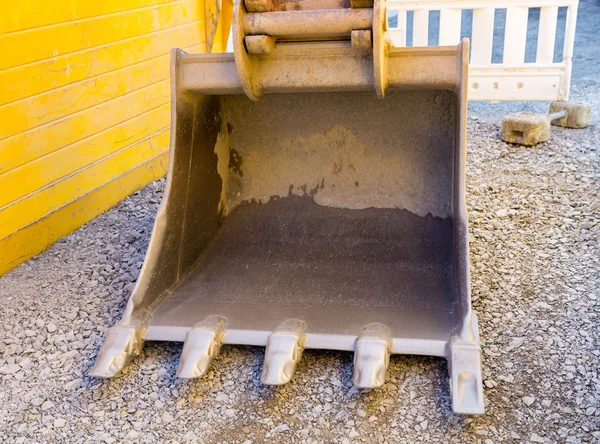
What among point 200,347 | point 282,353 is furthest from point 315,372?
point 200,347

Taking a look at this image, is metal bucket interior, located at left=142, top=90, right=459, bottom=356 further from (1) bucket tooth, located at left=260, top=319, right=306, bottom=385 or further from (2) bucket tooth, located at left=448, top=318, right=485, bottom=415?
(2) bucket tooth, located at left=448, top=318, right=485, bottom=415

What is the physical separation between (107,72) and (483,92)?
2.70m

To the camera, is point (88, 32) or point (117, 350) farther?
point (88, 32)

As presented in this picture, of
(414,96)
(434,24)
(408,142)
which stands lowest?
(434,24)

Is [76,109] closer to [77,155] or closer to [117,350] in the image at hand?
[77,155]

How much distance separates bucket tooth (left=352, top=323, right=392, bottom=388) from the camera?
6.65 ft

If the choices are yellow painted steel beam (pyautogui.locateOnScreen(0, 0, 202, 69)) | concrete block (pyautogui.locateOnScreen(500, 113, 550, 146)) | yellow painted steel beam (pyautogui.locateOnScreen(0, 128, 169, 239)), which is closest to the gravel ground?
yellow painted steel beam (pyautogui.locateOnScreen(0, 128, 169, 239))

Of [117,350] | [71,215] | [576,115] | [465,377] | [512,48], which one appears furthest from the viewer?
[512,48]

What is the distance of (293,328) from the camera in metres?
2.21

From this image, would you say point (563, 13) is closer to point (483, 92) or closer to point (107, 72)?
point (483, 92)

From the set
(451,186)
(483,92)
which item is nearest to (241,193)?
(451,186)

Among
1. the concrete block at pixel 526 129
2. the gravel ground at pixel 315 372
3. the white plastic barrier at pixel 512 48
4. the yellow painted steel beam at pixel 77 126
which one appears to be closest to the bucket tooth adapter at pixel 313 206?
the gravel ground at pixel 315 372

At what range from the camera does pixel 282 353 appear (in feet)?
6.96

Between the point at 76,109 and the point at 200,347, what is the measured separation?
65.2 inches
